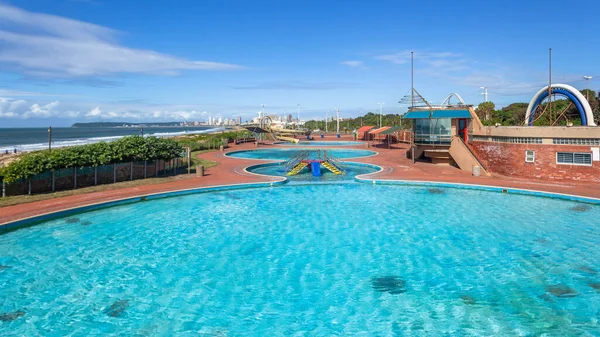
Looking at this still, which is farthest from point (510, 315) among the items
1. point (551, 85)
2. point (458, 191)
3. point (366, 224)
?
point (551, 85)

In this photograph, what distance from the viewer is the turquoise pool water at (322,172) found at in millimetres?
26531

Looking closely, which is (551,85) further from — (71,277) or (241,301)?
(71,277)

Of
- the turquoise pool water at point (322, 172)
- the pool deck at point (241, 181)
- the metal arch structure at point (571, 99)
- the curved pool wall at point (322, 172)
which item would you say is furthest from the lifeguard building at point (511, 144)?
the turquoise pool water at point (322, 172)

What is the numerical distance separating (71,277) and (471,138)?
26852 mm

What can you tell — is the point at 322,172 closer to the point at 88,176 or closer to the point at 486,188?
the point at 486,188

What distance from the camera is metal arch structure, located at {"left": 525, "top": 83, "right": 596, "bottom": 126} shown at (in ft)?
91.7

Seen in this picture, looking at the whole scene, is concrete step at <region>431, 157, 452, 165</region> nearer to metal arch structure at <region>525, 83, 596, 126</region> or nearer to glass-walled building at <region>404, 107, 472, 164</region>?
glass-walled building at <region>404, 107, 472, 164</region>

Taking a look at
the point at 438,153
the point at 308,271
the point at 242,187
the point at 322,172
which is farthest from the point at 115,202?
the point at 438,153

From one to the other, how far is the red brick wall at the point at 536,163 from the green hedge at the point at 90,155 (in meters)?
21.7

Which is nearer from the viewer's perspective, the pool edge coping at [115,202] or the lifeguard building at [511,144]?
the pool edge coping at [115,202]

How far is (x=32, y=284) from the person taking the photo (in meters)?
11.0

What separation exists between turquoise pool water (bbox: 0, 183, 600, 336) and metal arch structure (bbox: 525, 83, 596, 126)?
12642 millimetres

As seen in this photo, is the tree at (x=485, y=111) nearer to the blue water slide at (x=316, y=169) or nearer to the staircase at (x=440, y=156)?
the staircase at (x=440, y=156)

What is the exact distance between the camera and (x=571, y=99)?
30.5m
